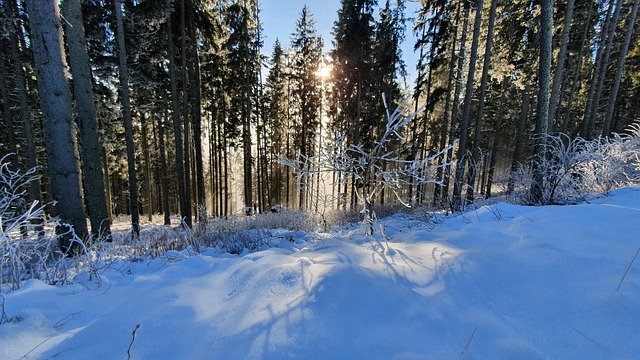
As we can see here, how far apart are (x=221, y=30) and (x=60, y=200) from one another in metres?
10.8

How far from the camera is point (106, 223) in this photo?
18.1ft

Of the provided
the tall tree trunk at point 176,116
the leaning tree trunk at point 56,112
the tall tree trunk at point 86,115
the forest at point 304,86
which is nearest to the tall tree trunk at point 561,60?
the forest at point 304,86

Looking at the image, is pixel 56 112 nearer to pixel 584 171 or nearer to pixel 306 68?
pixel 584 171

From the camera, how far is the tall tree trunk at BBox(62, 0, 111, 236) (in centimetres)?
468

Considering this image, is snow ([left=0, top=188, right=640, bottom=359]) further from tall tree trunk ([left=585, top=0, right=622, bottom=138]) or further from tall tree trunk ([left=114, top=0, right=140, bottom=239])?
tall tree trunk ([left=585, top=0, right=622, bottom=138])

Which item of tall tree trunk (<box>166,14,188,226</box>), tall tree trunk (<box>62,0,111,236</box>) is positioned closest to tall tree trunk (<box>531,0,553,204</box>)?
tall tree trunk (<box>62,0,111,236</box>)

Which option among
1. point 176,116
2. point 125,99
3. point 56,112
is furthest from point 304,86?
point 56,112

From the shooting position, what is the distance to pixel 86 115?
516 cm

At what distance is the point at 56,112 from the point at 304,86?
1497 centimetres

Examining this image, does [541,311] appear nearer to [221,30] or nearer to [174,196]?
[221,30]

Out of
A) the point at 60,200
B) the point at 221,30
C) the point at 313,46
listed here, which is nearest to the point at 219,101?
the point at 221,30

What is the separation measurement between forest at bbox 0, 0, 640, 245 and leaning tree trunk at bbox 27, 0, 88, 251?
0.02 metres

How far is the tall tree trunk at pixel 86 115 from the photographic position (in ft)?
15.3

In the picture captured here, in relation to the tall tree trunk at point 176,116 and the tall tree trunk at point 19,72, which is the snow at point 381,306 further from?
the tall tree trunk at point 19,72
